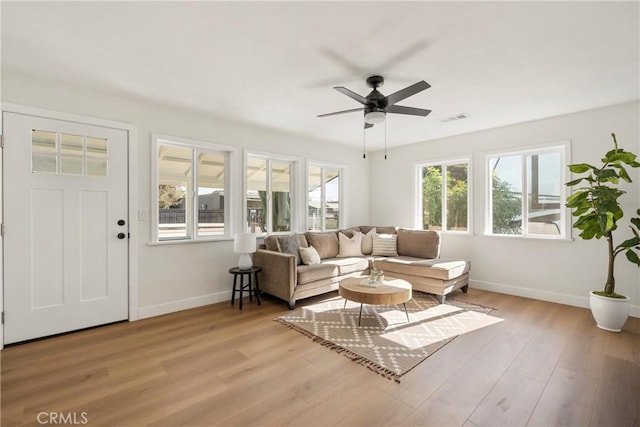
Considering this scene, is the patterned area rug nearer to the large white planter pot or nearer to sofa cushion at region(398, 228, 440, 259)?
sofa cushion at region(398, 228, 440, 259)

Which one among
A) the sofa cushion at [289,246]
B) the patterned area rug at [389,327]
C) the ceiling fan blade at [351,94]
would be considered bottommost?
the patterned area rug at [389,327]

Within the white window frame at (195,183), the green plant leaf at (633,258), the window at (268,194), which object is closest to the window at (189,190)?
the white window frame at (195,183)

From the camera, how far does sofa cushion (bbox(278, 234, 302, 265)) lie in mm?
4195

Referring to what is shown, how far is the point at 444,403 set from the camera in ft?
6.18

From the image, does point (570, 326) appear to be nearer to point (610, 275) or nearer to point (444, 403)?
point (610, 275)

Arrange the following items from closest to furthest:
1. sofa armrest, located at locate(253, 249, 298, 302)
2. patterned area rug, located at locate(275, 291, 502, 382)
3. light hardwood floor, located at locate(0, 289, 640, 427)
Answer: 1. light hardwood floor, located at locate(0, 289, 640, 427)
2. patterned area rug, located at locate(275, 291, 502, 382)
3. sofa armrest, located at locate(253, 249, 298, 302)

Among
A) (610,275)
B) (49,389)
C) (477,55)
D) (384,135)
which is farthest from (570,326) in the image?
(49,389)

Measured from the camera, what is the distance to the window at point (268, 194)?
178 inches

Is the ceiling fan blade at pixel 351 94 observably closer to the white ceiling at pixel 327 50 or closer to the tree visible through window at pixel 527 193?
the white ceiling at pixel 327 50

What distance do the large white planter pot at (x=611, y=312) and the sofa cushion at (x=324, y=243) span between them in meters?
3.26

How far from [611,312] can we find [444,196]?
269 cm

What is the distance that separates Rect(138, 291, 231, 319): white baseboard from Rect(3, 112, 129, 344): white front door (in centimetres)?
22

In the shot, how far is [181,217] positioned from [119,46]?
2.12 metres

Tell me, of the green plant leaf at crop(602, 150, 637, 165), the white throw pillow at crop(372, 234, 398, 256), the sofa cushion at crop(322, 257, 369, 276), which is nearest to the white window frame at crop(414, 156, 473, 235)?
the white throw pillow at crop(372, 234, 398, 256)
